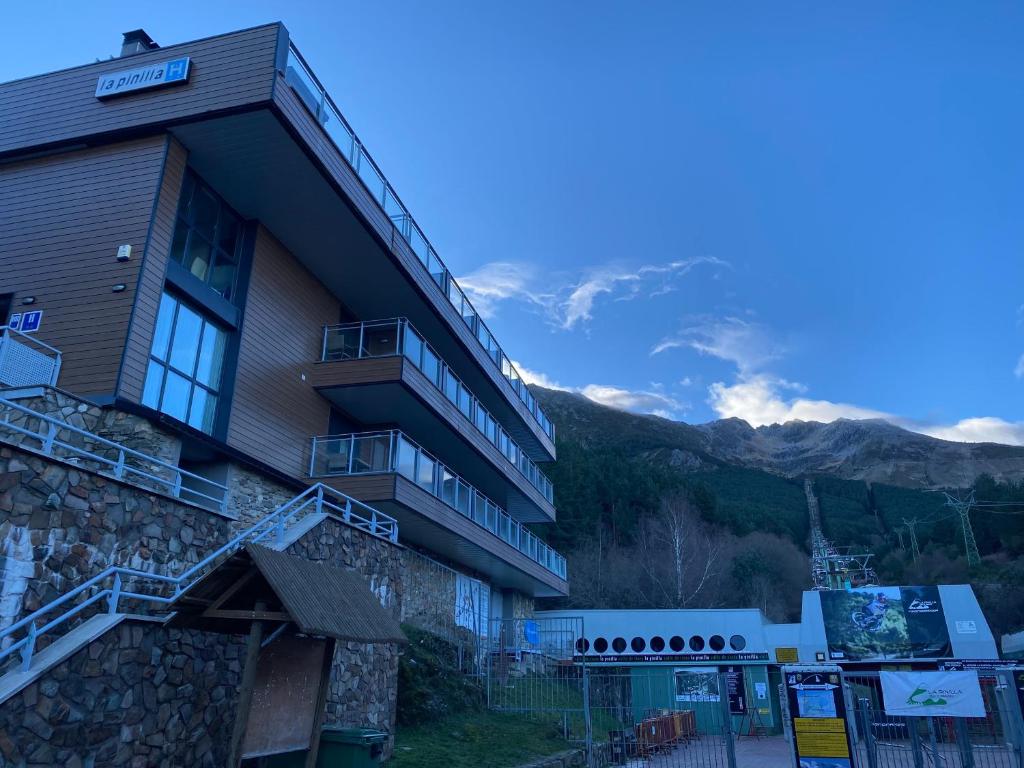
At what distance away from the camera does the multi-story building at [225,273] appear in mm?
14438

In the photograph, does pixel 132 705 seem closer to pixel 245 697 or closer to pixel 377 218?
pixel 245 697

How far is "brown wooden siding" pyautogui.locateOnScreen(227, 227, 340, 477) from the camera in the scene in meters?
17.6

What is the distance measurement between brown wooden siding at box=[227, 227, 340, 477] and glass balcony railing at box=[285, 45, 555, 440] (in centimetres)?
287

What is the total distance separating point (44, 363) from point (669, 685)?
24.6 m

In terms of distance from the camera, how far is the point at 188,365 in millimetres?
16078

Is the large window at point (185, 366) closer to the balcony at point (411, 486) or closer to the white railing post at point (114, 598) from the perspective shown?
the balcony at point (411, 486)

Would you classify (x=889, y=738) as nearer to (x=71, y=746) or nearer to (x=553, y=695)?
(x=553, y=695)

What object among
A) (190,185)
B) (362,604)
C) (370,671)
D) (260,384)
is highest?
(190,185)

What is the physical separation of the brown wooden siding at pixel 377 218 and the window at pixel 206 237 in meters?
2.83

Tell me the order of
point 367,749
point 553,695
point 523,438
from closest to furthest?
point 367,749 → point 553,695 → point 523,438

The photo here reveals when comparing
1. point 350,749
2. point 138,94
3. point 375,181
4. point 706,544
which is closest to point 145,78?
point 138,94

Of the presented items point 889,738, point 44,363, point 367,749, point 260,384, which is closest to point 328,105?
point 260,384

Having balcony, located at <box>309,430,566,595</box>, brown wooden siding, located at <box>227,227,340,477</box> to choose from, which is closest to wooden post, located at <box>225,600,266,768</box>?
brown wooden siding, located at <box>227,227,340,477</box>

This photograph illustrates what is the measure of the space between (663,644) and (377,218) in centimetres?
2484
